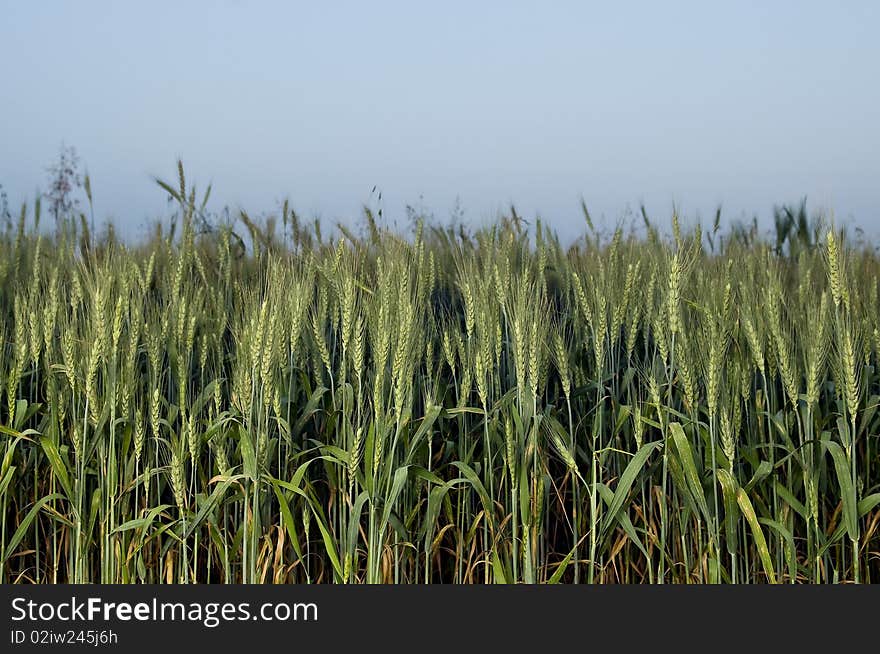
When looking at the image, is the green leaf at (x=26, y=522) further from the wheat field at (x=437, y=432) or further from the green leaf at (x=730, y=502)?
the green leaf at (x=730, y=502)

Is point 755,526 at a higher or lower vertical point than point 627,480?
lower

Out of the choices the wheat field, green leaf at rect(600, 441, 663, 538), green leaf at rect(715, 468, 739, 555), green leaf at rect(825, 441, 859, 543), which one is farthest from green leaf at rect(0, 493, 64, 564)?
green leaf at rect(825, 441, 859, 543)

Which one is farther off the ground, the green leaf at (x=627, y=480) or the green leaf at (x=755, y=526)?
the green leaf at (x=627, y=480)

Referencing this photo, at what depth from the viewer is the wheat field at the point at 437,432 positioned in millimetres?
2764

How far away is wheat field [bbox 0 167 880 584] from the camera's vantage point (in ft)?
9.07

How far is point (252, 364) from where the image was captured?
2689 millimetres

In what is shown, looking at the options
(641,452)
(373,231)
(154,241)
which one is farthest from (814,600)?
(154,241)

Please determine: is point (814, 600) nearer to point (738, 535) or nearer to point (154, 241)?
point (738, 535)

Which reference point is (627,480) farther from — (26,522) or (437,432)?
(26,522)

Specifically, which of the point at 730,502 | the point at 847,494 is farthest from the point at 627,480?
the point at 847,494

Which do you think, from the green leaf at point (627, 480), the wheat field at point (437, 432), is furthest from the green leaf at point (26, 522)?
the green leaf at point (627, 480)

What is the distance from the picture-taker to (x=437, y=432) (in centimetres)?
310

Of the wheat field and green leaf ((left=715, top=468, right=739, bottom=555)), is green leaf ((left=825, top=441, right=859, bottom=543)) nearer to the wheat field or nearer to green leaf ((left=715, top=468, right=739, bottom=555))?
the wheat field

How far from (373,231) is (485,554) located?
1.64 meters
